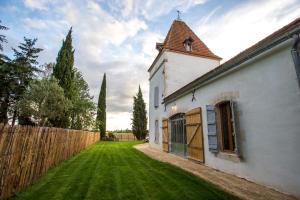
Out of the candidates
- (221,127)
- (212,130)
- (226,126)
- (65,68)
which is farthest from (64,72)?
(226,126)

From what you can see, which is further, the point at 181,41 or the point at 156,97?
the point at 156,97

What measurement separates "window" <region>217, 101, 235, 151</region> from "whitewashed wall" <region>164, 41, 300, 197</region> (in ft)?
1.46

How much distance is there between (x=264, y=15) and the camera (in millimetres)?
6777

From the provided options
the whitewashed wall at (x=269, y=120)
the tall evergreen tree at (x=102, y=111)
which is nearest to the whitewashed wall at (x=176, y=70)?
the whitewashed wall at (x=269, y=120)

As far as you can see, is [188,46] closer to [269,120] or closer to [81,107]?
[269,120]

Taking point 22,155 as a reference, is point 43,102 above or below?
above

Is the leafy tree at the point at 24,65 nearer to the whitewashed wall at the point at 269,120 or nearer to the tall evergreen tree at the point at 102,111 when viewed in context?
the tall evergreen tree at the point at 102,111

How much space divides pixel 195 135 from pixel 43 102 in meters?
15.3

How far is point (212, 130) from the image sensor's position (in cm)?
655

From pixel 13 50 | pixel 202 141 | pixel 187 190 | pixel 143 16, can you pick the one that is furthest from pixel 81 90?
pixel 187 190

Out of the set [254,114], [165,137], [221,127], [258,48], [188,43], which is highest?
[188,43]

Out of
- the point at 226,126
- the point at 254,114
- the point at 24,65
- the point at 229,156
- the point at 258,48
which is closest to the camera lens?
the point at 258,48

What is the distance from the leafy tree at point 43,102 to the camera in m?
17.1

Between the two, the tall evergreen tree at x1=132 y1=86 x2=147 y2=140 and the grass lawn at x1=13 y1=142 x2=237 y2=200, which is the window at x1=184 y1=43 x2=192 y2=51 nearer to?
the grass lawn at x1=13 y1=142 x2=237 y2=200
